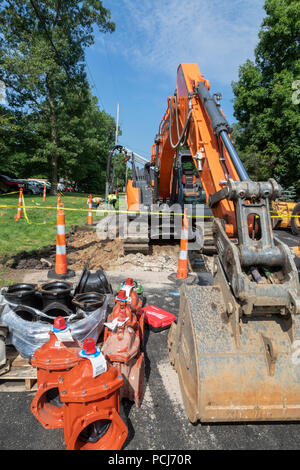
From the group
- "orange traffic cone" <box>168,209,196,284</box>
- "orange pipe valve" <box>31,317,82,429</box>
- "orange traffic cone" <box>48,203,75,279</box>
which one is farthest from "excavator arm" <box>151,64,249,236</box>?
"orange traffic cone" <box>48,203,75,279</box>

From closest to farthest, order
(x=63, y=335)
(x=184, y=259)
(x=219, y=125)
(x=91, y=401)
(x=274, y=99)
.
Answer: (x=91, y=401)
(x=63, y=335)
(x=219, y=125)
(x=184, y=259)
(x=274, y=99)

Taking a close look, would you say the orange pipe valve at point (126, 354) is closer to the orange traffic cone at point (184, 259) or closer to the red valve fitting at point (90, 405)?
the red valve fitting at point (90, 405)

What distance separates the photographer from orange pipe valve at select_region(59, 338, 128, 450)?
1783mm

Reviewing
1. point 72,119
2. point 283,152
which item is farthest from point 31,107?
point 283,152

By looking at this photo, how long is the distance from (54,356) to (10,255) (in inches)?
193

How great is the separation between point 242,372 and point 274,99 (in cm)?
2190

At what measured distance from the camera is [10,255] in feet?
21.0

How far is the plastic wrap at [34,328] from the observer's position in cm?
277

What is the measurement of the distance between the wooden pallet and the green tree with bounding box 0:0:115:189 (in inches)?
872

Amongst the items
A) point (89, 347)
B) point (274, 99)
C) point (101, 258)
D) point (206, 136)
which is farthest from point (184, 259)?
point (274, 99)

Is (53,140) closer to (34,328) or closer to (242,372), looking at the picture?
(34,328)

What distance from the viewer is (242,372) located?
2074 millimetres

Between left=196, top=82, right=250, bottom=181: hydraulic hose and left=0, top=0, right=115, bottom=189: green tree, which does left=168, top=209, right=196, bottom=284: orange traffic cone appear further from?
left=0, top=0, right=115, bottom=189: green tree

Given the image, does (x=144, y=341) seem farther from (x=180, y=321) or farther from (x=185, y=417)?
(x=185, y=417)
